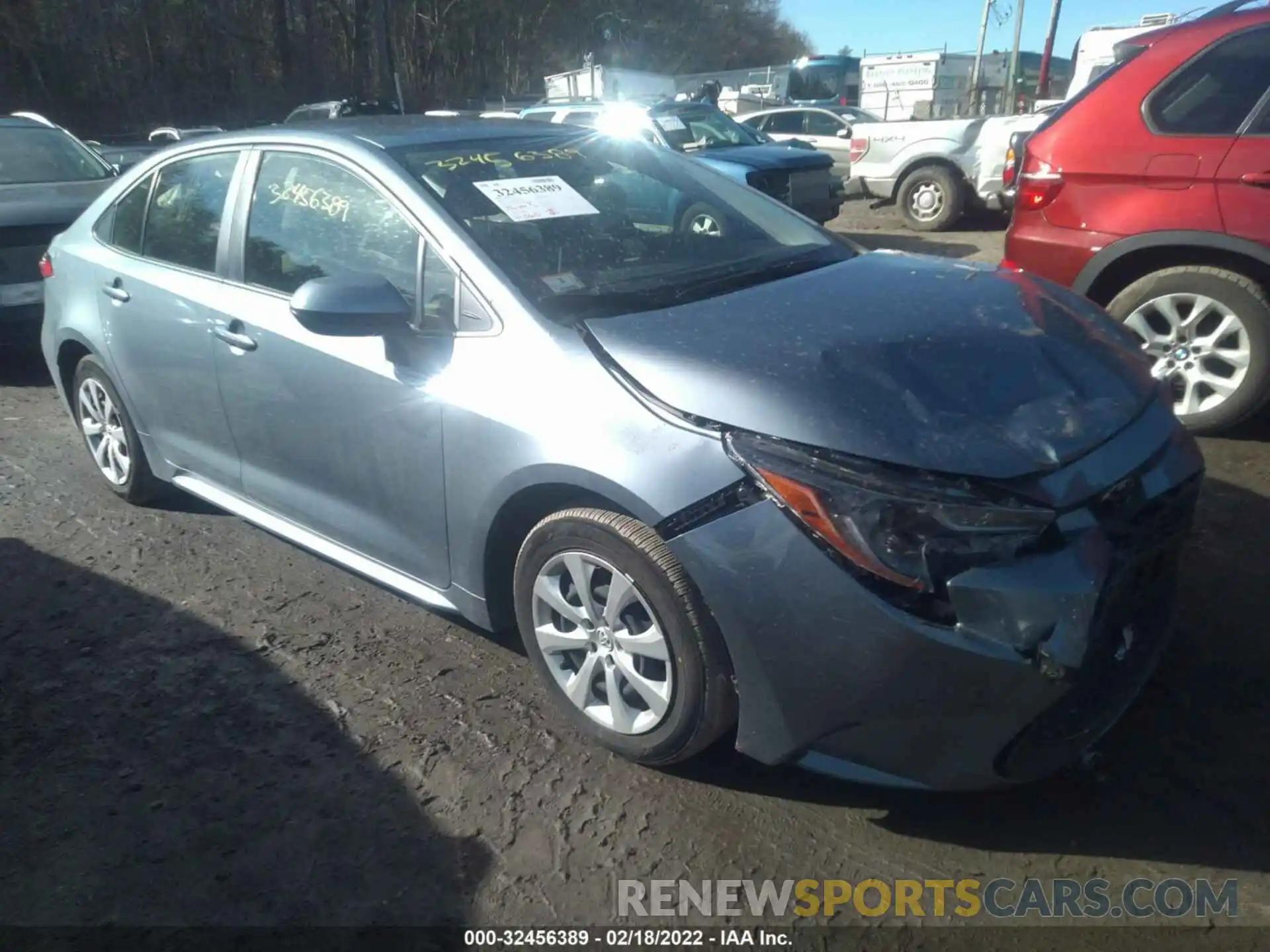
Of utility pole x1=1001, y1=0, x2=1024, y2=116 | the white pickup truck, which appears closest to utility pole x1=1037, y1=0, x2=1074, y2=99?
utility pole x1=1001, y1=0, x2=1024, y2=116

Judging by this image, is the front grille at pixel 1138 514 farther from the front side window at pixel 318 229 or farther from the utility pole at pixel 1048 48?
the utility pole at pixel 1048 48

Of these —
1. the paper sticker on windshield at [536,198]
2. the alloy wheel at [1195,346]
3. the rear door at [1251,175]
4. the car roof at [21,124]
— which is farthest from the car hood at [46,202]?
the rear door at [1251,175]

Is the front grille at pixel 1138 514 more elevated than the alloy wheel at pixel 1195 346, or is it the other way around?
the front grille at pixel 1138 514

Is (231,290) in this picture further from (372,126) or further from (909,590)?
(909,590)

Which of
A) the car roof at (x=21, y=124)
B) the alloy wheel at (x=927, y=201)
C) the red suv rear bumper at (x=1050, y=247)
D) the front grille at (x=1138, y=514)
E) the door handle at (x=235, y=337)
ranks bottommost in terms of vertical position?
the alloy wheel at (x=927, y=201)

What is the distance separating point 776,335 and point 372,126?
1824 millimetres

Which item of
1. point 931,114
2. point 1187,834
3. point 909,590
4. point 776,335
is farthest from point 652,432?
point 931,114

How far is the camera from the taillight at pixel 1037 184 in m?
4.78

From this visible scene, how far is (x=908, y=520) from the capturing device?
2.18 meters

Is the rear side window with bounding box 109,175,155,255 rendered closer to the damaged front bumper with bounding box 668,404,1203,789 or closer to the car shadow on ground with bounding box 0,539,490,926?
the car shadow on ground with bounding box 0,539,490,926

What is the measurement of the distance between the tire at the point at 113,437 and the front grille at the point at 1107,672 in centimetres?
377

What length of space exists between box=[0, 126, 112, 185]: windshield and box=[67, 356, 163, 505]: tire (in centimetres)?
404

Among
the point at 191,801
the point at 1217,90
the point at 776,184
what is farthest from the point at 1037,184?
the point at 776,184

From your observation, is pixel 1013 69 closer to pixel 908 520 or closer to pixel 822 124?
pixel 822 124
